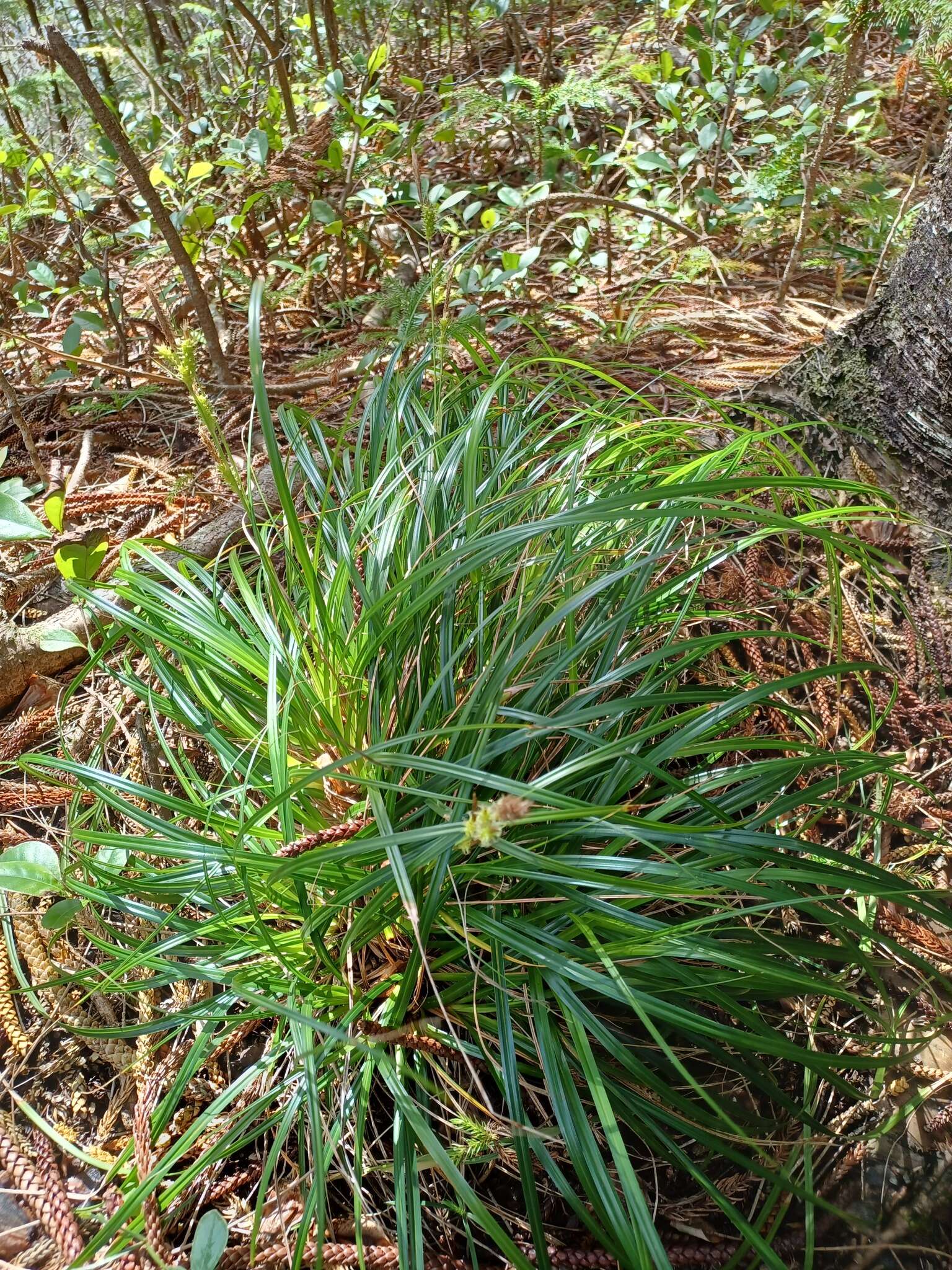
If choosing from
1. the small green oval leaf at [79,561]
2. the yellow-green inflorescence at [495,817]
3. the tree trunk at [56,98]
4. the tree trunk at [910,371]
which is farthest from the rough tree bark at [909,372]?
the tree trunk at [56,98]

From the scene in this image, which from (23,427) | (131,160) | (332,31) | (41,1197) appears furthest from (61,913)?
(332,31)

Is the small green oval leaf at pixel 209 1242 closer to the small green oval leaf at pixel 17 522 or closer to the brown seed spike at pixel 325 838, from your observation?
the brown seed spike at pixel 325 838

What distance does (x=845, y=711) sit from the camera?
1.57 m

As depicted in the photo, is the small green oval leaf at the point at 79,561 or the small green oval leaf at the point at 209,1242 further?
the small green oval leaf at the point at 79,561

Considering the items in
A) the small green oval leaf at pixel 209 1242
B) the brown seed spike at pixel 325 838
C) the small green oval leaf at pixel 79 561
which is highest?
the small green oval leaf at pixel 79 561

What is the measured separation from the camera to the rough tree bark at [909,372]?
1619mm

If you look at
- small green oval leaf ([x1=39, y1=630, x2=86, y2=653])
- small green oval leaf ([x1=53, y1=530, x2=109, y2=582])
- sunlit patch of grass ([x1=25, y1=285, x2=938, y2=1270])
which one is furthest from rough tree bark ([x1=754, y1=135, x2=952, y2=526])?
small green oval leaf ([x1=39, y1=630, x2=86, y2=653])

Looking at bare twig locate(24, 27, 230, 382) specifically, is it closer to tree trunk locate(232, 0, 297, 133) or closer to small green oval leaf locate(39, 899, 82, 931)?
tree trunk locate(232, 0, 297, 133)

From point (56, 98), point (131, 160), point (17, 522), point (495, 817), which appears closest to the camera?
point (495, 817)

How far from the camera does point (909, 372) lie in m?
1.70

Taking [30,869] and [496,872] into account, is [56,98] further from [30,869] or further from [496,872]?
[496,872]

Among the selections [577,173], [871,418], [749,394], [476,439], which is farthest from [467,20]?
[476,439]

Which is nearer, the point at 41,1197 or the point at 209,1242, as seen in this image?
the point at 209,1242

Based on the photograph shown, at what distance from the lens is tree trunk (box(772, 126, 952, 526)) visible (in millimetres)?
1619
